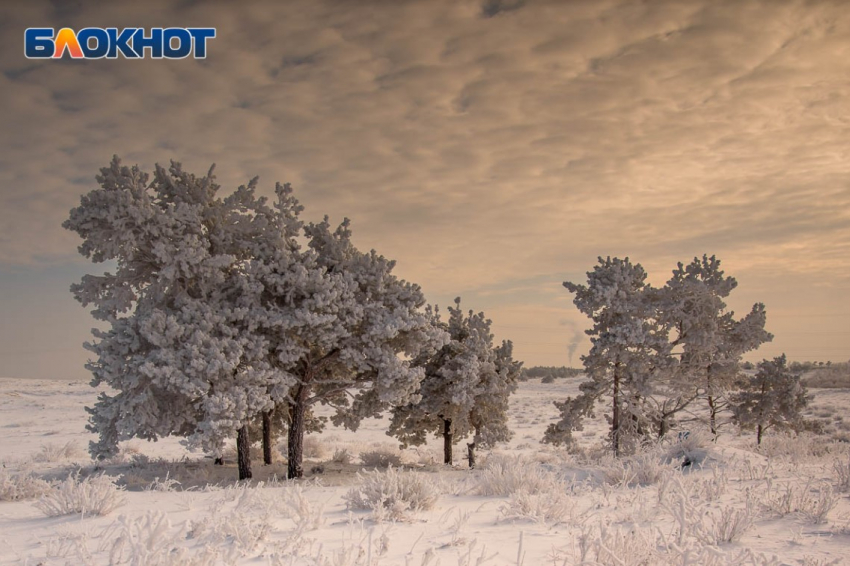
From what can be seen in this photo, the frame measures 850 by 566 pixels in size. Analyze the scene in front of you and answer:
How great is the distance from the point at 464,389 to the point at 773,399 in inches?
512

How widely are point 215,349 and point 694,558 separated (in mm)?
13401

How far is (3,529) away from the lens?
291 inches

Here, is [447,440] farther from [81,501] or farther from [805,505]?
[81,501]

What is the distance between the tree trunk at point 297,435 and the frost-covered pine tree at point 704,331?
13.3m

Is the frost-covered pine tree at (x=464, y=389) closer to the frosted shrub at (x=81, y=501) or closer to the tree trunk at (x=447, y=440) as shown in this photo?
the tree trunk at (x=447, y=440)

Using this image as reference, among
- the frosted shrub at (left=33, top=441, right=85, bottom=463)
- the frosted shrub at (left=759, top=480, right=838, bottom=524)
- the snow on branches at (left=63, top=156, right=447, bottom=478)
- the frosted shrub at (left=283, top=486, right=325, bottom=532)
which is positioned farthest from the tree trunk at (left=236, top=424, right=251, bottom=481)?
A: the frosted shrub at (left=759, top=480, right=838, bottom=524)

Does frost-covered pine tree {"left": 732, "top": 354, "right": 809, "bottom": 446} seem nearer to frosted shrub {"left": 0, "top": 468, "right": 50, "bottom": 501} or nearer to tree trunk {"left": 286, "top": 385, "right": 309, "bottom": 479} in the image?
tree trunk {"left": 286, "top": 385, "right": 309, "bottom": 479}

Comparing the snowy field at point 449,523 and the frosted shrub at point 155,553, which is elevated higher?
the frosted shrub at point 155,553

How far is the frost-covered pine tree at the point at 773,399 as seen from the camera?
956 inches

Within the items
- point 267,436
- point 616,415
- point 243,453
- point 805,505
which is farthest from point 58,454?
point 805,505

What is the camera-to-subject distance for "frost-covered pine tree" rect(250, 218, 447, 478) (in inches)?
696

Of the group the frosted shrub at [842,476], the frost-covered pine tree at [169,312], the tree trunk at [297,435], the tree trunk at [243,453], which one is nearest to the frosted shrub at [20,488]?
the frost-covered pine tree at [169,312]

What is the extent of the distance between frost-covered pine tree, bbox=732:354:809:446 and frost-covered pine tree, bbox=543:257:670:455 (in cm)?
589

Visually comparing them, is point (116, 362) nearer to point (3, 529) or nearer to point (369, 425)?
point (3, 529)
